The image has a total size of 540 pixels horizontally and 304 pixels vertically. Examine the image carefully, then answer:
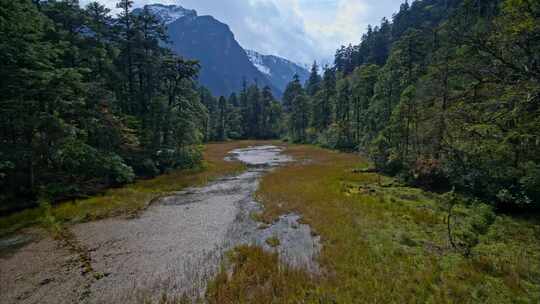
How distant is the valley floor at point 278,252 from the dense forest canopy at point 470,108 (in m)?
1.77

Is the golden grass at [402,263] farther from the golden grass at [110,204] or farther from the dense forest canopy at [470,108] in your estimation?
the golden grass at [110,204]

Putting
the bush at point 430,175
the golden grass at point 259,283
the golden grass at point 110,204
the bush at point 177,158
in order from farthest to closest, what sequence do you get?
the bush at point 177,158 → the bush at point 430,175 → the golden grass at point 110,204 → the golden grass at point 259,283

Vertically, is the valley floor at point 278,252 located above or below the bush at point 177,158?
below

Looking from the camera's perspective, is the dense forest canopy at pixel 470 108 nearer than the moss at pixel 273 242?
Yes

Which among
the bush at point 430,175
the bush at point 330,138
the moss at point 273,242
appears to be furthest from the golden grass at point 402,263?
the bush at point 330,138

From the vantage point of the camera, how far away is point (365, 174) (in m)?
21.4

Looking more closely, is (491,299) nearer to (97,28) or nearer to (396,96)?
(97,28)

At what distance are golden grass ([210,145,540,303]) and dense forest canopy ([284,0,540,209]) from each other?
207 centimetres

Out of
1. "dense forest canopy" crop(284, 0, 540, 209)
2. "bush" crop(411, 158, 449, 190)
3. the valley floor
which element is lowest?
the valley floor

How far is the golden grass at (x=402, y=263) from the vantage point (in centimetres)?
562

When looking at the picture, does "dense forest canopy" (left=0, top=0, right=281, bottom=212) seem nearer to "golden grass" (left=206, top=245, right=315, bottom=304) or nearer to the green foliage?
the green foliage

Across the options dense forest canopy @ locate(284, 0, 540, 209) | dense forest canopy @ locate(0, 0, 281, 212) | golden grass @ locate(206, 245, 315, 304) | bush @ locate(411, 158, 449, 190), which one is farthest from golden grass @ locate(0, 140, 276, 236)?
bush @ locate(411, 158, 449, 190)

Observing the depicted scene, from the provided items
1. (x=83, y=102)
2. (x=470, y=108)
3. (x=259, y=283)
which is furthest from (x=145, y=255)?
(x=470, y=108)

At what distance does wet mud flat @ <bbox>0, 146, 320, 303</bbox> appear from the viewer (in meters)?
6.25
